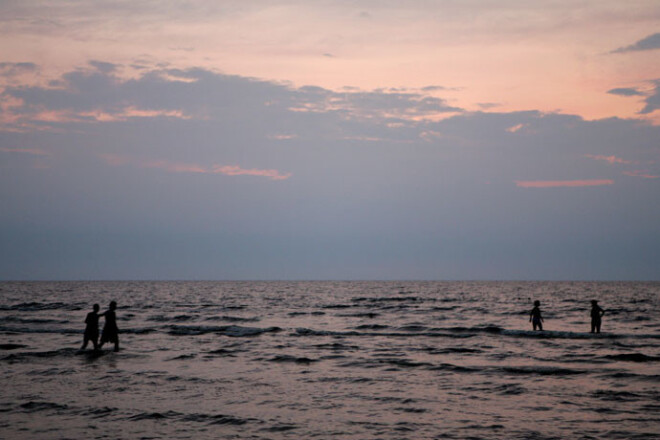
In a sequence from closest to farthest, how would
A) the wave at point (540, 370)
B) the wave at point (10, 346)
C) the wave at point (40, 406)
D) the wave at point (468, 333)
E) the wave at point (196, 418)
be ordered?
the wave at point (196, 418)
the wave at point (40, 406)
the wave at point (540, 370)
the wave at point (10, 346)
the wave at point (468, 333)

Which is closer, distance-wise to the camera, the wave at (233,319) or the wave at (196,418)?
the wave at (196,418)

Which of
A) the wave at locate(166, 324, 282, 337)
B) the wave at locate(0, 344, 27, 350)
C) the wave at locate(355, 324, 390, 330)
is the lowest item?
the wave at locate(355, 324, 390, 330)

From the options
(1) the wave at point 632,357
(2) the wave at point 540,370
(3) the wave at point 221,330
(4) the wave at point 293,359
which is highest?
(2) the wave at point 540,370

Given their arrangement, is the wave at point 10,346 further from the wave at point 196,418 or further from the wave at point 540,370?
the wave at point 540,370

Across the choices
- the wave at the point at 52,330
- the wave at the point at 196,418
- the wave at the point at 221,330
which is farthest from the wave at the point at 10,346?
the wave at the point at 196,418

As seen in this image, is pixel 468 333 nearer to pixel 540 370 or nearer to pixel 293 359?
pixel 540 370

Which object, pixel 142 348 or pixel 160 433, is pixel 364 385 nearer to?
pixel 160 433

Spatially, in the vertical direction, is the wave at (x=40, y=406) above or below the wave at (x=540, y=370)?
above

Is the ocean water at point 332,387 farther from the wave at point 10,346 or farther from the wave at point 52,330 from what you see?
the wave at point 52,330

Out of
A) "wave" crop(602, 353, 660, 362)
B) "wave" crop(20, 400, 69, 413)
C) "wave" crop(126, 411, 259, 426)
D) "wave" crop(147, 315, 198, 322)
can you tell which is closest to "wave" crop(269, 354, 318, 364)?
"wave" crop(126, 411, 259, 426)

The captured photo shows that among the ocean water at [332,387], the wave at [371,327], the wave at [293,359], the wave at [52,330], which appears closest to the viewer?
the ocean water at [332,387]

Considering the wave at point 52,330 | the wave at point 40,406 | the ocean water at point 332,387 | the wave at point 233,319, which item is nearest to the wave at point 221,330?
the wave at point 52,330

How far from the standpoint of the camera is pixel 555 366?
838 inches

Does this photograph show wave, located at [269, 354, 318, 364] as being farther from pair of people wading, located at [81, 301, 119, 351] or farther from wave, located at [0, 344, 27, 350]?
wave, located at [0, 344, 27, 350]
